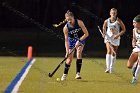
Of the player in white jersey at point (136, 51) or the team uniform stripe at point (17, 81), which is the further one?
the player in white jersey at point (136, 51)

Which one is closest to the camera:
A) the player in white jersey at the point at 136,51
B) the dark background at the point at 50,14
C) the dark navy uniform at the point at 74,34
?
the player in white jersey at the point at 136,51

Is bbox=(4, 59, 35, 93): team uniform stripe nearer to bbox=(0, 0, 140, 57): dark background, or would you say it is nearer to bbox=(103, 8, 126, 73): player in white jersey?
bbox=(103, 8, 126, 73): player in white jersey

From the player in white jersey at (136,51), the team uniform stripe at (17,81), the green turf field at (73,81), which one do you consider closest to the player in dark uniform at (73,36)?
the green turf field at (73,81)

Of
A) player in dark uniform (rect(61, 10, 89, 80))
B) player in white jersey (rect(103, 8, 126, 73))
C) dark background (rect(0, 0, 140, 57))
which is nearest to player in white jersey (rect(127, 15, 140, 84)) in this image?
player in dark uniform (rect(61, 10, 89, 80))

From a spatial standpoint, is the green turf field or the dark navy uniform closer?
the green turf field

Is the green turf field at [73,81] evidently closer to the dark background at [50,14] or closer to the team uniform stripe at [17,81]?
the team uniform stripe at [17,81]

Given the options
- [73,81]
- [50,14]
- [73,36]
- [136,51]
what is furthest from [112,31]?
[50,14]

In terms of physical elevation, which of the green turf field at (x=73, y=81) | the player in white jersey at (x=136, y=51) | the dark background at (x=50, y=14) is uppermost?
the dark background at (x=50, y=14)

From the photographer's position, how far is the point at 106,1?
47.5 m

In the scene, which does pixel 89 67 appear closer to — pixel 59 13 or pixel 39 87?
pixel 39 87

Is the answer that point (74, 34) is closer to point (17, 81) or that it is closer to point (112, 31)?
point (17, 81)

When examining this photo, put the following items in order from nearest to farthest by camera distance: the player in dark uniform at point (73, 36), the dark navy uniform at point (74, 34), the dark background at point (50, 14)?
the player in dark uniform at point (73, 36), the dark navy uniform at point (74, 34), the dark background at point (50, 14)

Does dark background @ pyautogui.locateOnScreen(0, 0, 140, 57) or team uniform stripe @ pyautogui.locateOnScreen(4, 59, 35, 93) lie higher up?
dark background @ pyautogui.locateOnScreen(0, 0, 140, 57)

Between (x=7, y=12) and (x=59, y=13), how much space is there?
4.76m
